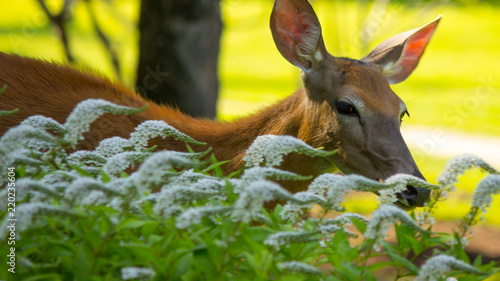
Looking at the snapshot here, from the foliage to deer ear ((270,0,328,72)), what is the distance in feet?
7.15

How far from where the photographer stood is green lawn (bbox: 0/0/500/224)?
11188 mm

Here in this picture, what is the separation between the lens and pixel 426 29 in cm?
536

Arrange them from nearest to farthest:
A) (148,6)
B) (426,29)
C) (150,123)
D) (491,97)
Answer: (150,123) < (426,29) < (148,6) < (491,97)

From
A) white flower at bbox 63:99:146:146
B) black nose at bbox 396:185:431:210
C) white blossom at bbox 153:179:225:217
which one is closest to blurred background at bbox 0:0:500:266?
black nose at bbox 396:185:431:210

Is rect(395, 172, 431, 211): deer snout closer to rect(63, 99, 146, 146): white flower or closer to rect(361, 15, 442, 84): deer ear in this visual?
rect(361, 15, 442, 84): deer ear

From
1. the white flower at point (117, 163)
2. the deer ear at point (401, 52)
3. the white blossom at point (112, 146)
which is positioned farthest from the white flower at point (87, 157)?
the deer ear at point (401, 52)

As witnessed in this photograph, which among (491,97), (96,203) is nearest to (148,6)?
(96,203)

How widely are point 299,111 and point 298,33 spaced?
0.61 meters

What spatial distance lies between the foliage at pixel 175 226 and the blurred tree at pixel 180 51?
475 centimetres

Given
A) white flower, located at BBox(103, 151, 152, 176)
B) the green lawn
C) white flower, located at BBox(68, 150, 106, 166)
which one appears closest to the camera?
white flower, located at BBox(103, 151, 152, 176)

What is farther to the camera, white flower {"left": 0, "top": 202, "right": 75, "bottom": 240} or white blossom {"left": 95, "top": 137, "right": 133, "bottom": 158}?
white blossom {"left": 95, "top": 137, "right": 133, "bottom": 158}

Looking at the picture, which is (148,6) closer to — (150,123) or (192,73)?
(192,73)

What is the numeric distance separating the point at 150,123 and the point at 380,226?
118 cm

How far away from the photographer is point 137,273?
1.93 metres
